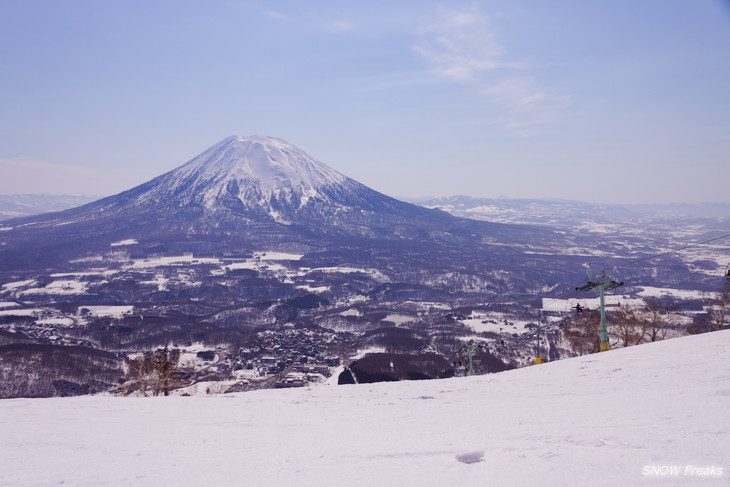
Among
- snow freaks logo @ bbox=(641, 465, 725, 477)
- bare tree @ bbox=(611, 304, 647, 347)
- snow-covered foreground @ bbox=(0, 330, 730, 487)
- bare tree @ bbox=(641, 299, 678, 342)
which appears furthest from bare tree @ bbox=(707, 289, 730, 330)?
snow freaks logo @ bbox=(641, 465, 725, 477)

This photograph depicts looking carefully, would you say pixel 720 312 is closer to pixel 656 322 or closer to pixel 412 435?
pixel 656 322

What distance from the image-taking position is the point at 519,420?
315 inches

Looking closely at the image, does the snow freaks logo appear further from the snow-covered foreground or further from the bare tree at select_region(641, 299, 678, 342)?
the bare tree at select_region(641, 299, 678, 342)

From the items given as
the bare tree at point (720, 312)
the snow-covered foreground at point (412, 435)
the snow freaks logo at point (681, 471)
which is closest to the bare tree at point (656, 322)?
the bare tree at point (720, 312)

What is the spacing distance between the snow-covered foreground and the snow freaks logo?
0.02 meters

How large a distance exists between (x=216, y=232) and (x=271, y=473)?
184 meters

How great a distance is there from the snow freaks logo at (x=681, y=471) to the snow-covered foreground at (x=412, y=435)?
2 centimetres

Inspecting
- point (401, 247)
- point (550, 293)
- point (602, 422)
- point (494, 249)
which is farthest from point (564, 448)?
point (494, 249)

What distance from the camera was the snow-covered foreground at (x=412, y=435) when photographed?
18.5ft

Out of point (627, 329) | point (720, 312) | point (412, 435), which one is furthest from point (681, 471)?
point (720, 312)

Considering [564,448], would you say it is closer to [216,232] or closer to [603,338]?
[603,338]

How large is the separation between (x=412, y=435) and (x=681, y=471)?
388 cm

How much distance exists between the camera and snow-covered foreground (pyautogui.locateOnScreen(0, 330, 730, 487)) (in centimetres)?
564

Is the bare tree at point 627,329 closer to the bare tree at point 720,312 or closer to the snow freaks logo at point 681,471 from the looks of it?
the bare tree at point 720,312
